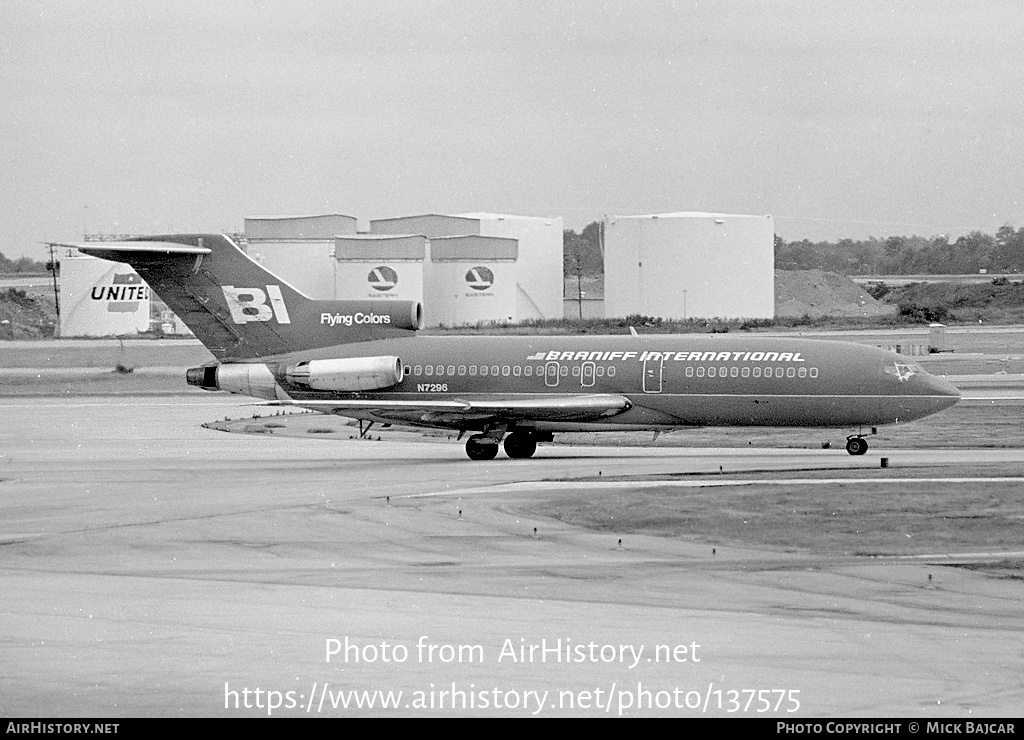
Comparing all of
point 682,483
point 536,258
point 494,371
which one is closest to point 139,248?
point 494,371

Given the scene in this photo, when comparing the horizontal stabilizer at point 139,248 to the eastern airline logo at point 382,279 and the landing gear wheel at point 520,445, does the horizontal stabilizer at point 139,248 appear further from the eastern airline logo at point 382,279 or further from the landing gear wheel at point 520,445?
the eastern airline logo at point 382,279

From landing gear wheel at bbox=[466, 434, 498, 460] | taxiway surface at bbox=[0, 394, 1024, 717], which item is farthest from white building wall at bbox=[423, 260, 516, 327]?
taxiway surface at bbox=[0, 394, 1024, 717]

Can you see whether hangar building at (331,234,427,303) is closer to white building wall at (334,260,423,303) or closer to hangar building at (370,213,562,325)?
white building wall at (334,260,423,303)

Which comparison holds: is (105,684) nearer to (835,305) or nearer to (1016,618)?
(1016,618)

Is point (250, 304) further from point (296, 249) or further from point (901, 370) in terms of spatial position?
point (296, 249)

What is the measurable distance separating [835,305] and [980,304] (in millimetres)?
25470

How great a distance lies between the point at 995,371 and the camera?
67312mm

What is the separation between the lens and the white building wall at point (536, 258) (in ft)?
377

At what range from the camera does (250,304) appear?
38.4 metres

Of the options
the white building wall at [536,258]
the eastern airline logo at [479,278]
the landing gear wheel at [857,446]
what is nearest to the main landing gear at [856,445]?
the landing gear wheel at [857,446]

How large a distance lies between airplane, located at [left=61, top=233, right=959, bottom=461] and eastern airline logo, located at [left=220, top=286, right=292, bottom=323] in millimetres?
39

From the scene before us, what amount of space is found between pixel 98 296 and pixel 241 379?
7599 centimetres

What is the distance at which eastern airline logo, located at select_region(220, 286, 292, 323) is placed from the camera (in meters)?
38.3
